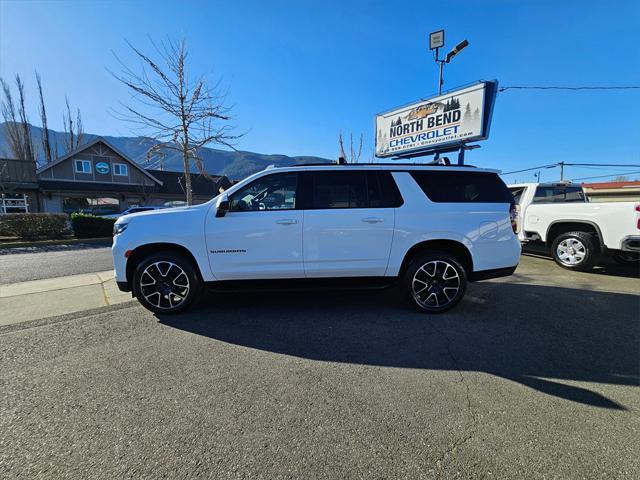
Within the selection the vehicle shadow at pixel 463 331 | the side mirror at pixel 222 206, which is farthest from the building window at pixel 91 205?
the vehicle shadow at pixel 463 331

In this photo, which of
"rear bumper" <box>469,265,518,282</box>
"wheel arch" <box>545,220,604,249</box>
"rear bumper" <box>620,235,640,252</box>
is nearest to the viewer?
"rear bumper" <box>469,265,518,282</box>

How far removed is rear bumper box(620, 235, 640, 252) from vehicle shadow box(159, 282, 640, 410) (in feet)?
4.23

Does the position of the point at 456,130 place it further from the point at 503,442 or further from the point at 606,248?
the point at 503,442

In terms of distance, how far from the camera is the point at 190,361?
114 inches

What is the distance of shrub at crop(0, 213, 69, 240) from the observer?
12211 mm

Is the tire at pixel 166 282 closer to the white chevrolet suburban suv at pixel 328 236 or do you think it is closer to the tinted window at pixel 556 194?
the white chevrolet suburban suv at pixel 328 236

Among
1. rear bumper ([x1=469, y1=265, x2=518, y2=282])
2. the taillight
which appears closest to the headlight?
rear bumper ([x1=469, y1=265, x2=518, y2=282])

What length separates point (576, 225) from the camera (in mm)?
6641

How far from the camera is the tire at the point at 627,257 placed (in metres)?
6.34

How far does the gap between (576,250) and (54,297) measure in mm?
10215

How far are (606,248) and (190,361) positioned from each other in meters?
7.86

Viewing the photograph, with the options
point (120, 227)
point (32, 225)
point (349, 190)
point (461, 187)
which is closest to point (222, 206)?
point (120, 227)

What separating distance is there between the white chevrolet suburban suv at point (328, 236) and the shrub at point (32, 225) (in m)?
12.9

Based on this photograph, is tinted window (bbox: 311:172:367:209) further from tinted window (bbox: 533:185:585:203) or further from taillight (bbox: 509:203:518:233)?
tinted window (bbox: 533:185:585:203)
